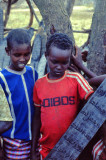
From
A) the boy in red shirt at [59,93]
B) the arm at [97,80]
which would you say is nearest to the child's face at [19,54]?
the boy in red shirt at [59,93]

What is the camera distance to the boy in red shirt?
5.29 feet

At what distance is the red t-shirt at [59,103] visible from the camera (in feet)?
5.30

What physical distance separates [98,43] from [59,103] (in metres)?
1.17

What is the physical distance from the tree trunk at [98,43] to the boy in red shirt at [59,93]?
904 millimetres

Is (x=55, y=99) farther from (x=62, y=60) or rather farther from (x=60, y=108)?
(x=62, y=60)

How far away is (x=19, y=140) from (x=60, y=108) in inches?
19.1

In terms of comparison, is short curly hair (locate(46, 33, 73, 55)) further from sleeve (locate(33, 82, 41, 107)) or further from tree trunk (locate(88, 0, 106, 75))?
tree trunk (locate(88, 0, 106, 75))

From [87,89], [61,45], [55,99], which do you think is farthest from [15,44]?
[87,89]

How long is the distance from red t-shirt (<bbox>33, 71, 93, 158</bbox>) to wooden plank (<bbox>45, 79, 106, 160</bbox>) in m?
0.16

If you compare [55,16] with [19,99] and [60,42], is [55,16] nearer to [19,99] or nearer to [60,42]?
[60,42]

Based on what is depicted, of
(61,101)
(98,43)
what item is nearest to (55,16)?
(98,43)

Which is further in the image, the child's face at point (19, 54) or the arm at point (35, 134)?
the arm at point (35, 134)

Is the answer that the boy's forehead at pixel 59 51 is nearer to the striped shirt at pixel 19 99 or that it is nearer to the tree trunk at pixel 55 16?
the striped shirt at pixel 19 99

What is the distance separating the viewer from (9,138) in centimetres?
179
